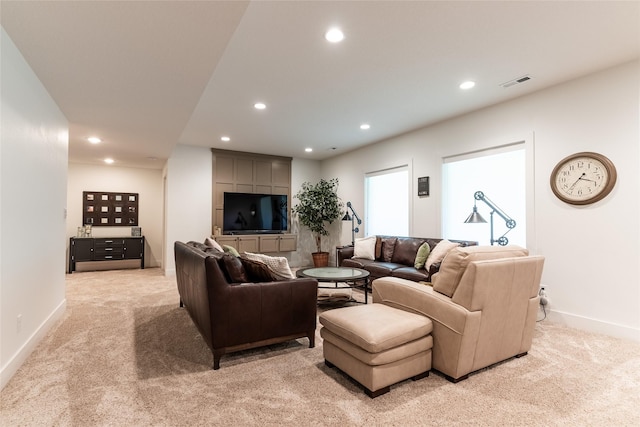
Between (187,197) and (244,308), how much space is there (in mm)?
4528

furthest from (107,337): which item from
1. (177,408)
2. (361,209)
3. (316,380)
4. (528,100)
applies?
(528,100)

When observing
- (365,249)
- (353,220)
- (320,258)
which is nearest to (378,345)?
(365,249)

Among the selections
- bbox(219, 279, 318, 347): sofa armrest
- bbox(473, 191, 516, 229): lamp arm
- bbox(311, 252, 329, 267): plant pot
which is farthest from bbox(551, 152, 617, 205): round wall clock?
bbox(311, 252, 329, 267): plant pot

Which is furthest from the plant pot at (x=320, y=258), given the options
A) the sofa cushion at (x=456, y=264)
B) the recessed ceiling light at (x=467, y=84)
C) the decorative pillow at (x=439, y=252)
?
the sofa cushion at (x=456, y=264)

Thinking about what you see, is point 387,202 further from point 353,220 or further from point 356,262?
point 356,262

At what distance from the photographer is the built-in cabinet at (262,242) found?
21.4 ft

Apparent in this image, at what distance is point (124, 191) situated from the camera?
7.39 meters

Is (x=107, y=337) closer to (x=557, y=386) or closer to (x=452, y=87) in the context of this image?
(x=557, y=386)

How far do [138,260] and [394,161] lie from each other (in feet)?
19.5

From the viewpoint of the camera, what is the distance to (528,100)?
152 inches

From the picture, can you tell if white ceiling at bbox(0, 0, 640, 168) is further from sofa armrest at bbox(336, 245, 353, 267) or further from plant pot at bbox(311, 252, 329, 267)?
plant pot at bbox(311, 252, 329, 267)

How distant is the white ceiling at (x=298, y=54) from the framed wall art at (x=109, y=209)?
2.90 meters

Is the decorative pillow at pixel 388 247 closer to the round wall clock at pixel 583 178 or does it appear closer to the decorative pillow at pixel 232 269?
the round wall clock at pixel 583 178

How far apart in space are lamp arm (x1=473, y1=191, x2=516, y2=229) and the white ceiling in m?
1.17
